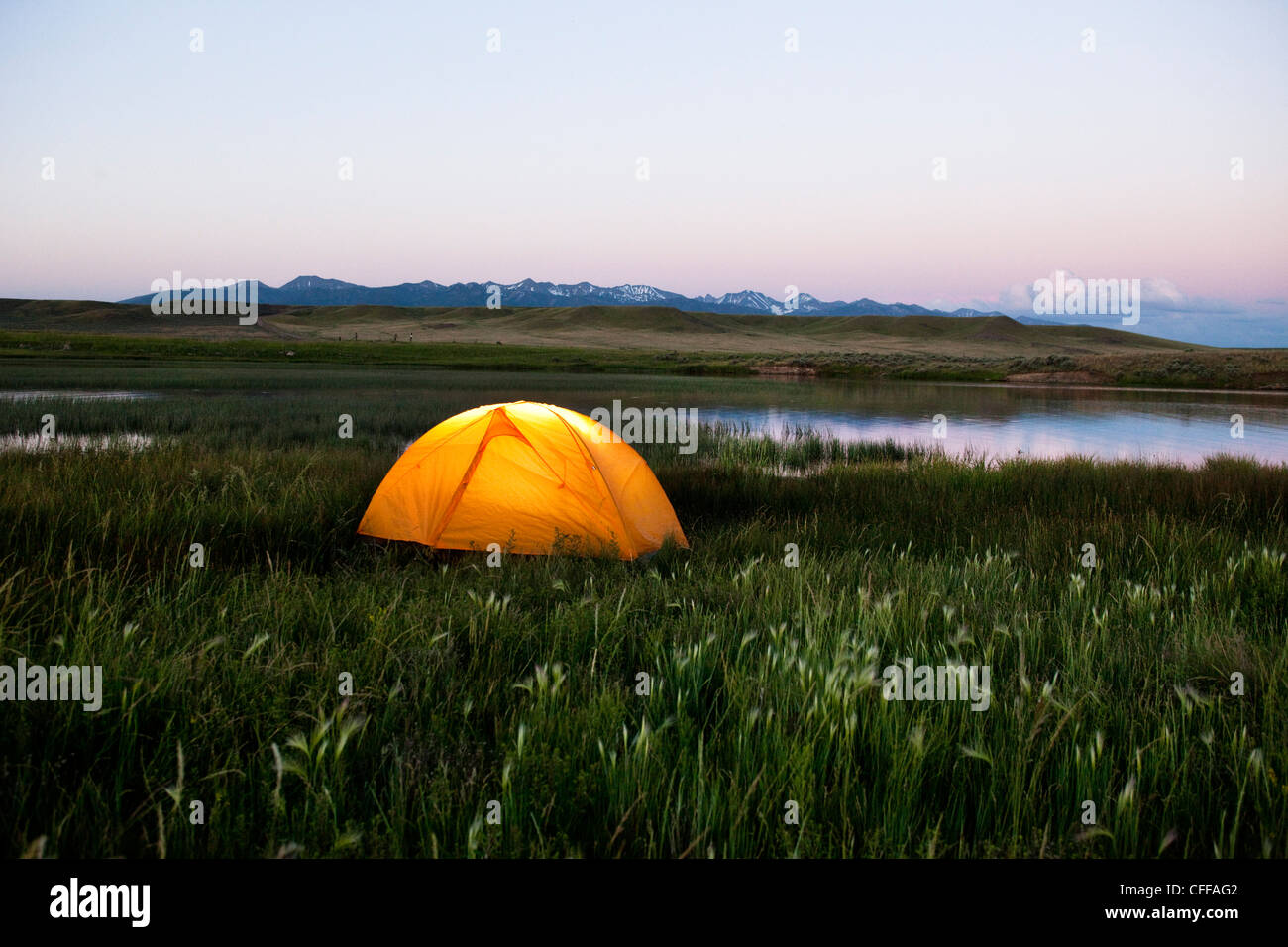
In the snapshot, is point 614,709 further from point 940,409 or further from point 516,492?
point 940,409

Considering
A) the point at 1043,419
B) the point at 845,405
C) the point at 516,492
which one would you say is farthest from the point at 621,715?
the point at 845,405

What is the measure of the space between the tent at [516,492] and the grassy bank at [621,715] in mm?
1385

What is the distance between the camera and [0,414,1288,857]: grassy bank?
98.3 inches

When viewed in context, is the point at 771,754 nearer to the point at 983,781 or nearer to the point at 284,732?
the point at 983,781

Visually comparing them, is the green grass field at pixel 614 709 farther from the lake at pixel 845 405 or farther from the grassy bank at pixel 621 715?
the lake at pixel 845 405

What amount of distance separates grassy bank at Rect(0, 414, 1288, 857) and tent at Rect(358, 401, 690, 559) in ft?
4.54

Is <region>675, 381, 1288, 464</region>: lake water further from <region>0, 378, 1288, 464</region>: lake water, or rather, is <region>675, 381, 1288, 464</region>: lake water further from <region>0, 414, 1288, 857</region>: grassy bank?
<region>0, 414, 1288, 857</region>: grassy bank

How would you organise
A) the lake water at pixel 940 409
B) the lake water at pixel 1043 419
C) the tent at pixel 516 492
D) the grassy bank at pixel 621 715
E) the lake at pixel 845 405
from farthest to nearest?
the lake at pixel 845 405
the lake water at pixel 940 409
the lake water at pixel 1043 419
the tent at pixel 516 492
the grassy bank at pixel 621 715

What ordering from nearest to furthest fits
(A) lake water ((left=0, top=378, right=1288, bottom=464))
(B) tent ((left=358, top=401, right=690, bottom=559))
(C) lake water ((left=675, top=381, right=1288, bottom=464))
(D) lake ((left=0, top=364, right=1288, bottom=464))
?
(B) tent ((left=358, top=401, right=690, bottom=559)), (C) lake water ((left=675, top=381, right=1288, bottom=464)), (A) lake water ((left=0, top=378, right=1288, bottom=464)), (D) lake ((left=0, top=364, right=1288, bottom=464))

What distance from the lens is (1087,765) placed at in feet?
9.22

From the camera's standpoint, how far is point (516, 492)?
8117mm

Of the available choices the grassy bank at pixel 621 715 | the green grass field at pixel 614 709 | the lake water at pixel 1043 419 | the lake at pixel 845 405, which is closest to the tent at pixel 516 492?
the green grass field at pixel 614 709

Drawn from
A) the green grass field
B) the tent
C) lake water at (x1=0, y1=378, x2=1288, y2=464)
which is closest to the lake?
lake water at (x1=0, y1=378, x2=1288, y2=464)

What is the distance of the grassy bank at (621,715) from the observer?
2498mm
